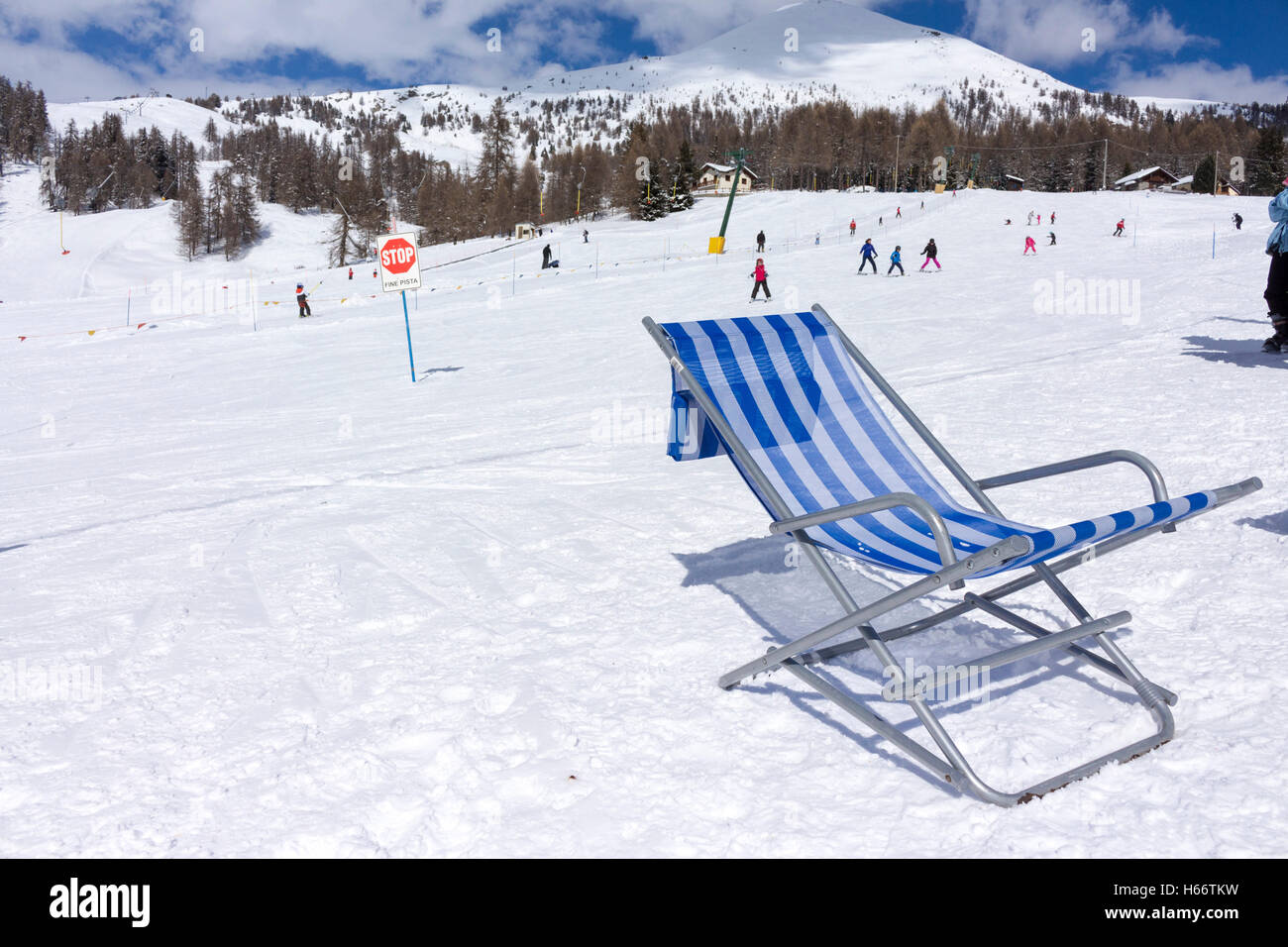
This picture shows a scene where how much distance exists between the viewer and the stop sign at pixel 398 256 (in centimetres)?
1367

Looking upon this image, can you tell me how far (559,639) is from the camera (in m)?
3.37

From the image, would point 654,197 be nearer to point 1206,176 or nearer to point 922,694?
point 1206,176

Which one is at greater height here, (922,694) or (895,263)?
(895,263)

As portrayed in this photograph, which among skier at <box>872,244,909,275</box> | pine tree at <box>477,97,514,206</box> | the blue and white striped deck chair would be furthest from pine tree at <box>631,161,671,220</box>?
the blue and white striped deck chair

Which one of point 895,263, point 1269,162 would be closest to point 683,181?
point 1269,162

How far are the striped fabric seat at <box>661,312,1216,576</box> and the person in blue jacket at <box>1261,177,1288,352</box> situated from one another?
6391 mm

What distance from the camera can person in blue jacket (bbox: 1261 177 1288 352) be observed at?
→ 25.1ft

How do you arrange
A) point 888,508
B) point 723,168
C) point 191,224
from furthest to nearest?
point 723,168 → point 191,224 → point 888,508

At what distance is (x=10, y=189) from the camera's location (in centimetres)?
9694

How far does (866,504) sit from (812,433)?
979 mm

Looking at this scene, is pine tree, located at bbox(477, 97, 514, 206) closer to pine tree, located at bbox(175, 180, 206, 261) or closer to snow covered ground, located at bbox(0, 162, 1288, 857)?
pine tree, located at bbox(175, 180, 206, 261)

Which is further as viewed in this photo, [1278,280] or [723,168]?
[723,168]

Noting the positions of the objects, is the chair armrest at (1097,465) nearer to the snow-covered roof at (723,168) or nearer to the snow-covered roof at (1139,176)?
the snow-covered roof at (723,168)
